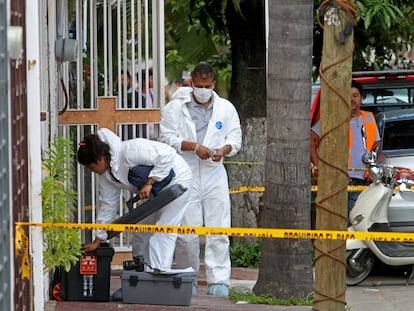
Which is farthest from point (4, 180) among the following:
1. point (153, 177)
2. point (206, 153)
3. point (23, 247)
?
point (206, 153)

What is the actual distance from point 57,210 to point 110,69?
3.48 meters

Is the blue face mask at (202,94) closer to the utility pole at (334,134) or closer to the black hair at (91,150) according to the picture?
the black hair at (91,150)

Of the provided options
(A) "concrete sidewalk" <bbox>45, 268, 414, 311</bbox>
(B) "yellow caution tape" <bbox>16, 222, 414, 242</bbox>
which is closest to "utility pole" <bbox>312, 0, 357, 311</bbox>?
(B) "yellow caution tape" <bbox>16, 222, 414, 242</bbox>

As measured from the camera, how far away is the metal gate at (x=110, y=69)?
10594 millimetres

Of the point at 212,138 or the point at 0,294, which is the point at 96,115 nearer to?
the point at 212,138

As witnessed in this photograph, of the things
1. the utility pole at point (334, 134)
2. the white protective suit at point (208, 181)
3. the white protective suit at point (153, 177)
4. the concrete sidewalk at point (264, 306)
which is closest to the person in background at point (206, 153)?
the white protective suit at point (208, 181)

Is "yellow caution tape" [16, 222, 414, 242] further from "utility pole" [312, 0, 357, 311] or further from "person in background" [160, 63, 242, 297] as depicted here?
"person in background" [160, 63, 242, 297]

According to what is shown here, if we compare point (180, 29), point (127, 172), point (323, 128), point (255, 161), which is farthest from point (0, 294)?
point (180, 29)

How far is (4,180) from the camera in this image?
5.26m

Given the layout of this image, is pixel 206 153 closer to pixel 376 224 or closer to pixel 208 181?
pixel 208 181

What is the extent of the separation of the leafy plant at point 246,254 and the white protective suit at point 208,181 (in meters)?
1.89

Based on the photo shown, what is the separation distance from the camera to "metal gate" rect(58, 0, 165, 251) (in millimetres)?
10594

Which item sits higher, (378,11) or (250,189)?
(378,11)

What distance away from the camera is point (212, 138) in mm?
9703
